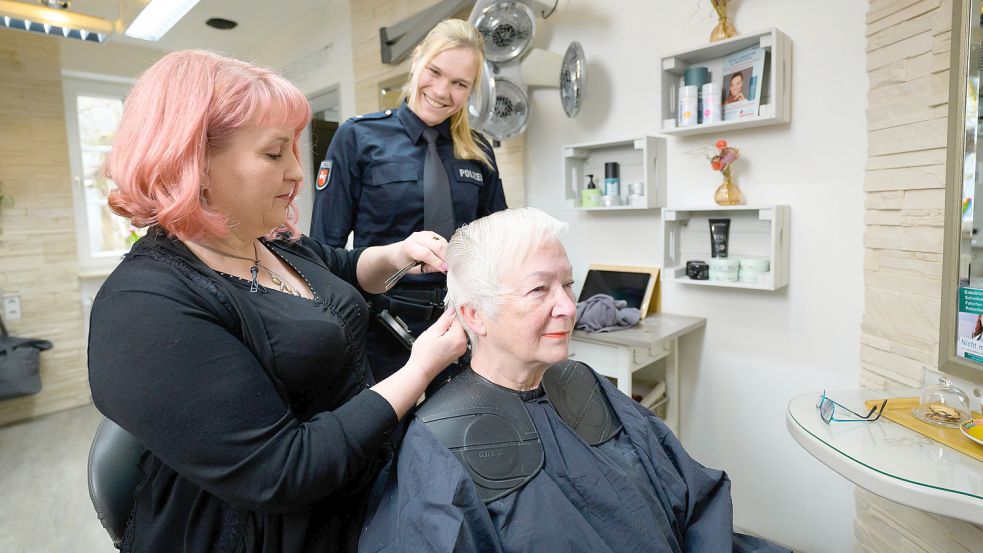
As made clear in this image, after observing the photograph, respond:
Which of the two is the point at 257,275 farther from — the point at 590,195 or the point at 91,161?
the point at 91,161

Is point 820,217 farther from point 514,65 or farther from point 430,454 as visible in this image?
point 430,454

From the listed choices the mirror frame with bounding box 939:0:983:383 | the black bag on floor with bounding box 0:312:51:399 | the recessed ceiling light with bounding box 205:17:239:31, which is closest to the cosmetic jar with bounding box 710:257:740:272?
the mirror frame with bounding box 939:0:983:383

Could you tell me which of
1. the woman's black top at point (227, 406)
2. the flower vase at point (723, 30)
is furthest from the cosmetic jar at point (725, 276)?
the woman's black top at point (227, 406)

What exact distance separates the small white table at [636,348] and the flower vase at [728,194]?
1.58 feet

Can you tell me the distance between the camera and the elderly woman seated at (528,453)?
925 mm

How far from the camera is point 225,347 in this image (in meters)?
0.75

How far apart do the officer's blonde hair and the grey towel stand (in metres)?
0.72

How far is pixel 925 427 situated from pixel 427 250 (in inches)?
47.3

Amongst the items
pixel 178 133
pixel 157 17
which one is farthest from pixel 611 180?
pixel 157 17

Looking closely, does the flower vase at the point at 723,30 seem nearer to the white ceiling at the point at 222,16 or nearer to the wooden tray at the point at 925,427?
the wooden tray at the point at 925,427

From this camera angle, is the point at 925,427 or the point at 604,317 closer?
the point at 925,427

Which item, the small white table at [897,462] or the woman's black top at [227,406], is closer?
the woman's black top at [227,406]

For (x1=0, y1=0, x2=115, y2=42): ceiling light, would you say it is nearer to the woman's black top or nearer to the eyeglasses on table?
the woman's black top

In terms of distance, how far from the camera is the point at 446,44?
166 cm
